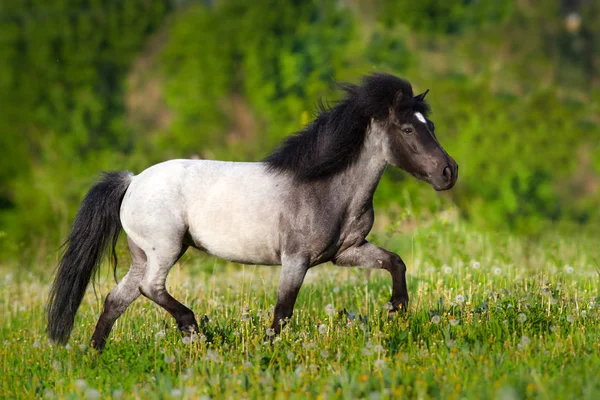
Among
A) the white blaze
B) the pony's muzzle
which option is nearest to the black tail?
the white blaze

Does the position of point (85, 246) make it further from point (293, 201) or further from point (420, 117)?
point (420, 117)

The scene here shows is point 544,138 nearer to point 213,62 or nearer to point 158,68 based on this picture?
point 213,62

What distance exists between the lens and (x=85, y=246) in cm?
743

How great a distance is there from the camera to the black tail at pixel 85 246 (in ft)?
24.1

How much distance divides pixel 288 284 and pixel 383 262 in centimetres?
89

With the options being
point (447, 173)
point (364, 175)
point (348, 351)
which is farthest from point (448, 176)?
point (348, 351)

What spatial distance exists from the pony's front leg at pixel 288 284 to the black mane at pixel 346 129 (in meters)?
0.74

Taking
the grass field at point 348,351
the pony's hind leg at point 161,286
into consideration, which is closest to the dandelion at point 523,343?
the grass field at point 348,351

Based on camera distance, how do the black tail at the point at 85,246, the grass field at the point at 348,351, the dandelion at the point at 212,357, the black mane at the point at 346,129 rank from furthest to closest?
the black tail at the point at 85,246, the black mane at the point at 346,129, the dandelion at the point at 212,357, the grass field at the point at 348,351

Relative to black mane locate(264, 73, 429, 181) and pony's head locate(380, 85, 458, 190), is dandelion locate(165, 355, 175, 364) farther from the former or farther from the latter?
pony's head locate(380, 85, 458, 190)

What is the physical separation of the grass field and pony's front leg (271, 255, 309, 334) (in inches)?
6.9

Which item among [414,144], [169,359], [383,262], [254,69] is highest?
[254,69]

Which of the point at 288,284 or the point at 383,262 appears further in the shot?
the point at 383,262

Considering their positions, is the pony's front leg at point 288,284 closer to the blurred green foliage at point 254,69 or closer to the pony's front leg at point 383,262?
the pony's front leg at point 383,262
